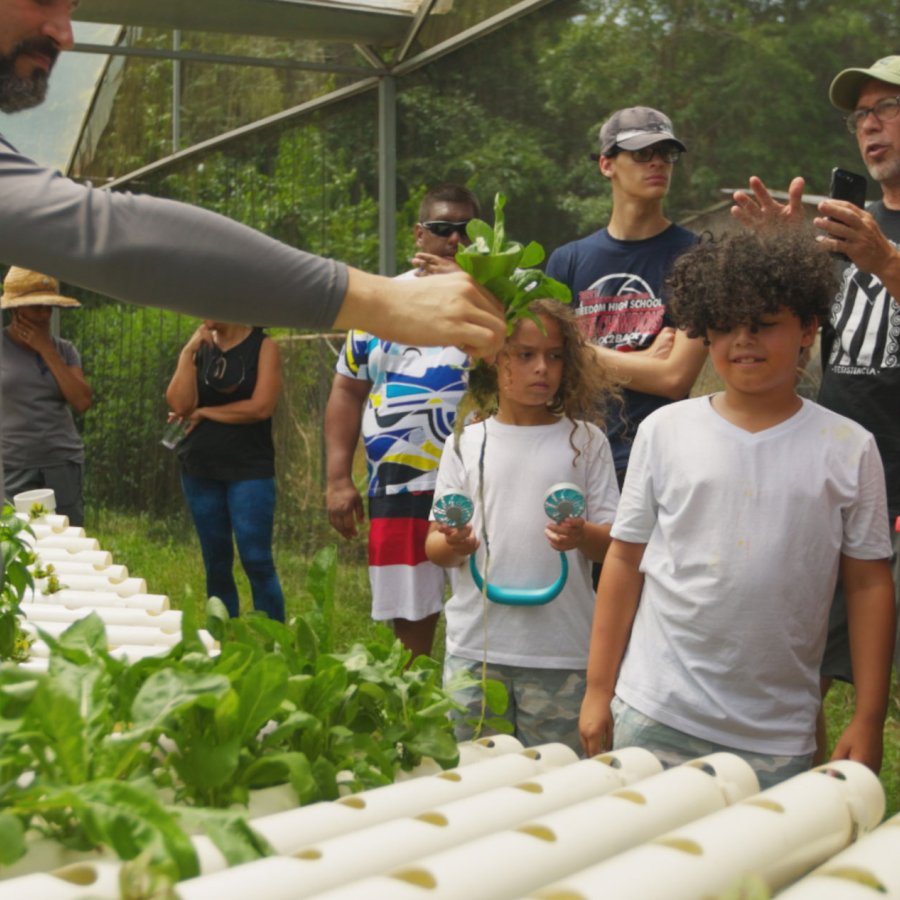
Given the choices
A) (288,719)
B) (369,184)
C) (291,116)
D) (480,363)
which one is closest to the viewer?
(288,719)

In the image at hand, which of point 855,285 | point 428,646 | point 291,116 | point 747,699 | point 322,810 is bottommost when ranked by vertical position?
point 428,646

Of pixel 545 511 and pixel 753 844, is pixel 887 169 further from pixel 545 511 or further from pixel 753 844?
pixel 753 844

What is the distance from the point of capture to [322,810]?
1.49 metres

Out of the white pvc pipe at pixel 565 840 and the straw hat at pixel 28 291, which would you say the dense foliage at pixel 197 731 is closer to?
the white pvc pipe at pixel 565 840

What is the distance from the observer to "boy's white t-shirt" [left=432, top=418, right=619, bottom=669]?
136 inches

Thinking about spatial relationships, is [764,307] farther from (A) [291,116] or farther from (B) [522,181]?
(A) [291,116]

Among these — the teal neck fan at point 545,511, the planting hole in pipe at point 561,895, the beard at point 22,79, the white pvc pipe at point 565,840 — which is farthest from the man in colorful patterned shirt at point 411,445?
the planting hole in pipe at point 561,895

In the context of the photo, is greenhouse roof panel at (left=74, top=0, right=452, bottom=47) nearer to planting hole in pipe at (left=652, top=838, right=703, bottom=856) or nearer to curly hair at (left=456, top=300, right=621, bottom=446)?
curly hair at (left=456, top=300, right=621, bottom=446)

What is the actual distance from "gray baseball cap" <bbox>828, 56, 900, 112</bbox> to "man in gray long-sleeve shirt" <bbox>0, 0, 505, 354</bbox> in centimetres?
203

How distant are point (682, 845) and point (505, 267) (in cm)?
122

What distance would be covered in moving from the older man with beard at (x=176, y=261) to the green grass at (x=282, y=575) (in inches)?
109

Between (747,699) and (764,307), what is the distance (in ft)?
2.71

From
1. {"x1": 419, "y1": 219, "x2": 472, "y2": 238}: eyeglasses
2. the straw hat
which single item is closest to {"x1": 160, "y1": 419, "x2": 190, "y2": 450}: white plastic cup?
the straw hat

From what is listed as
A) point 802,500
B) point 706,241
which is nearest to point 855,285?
point 706,241
